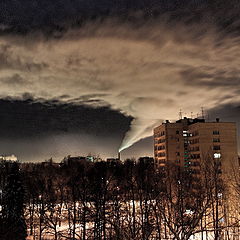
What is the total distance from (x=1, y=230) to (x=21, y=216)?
31.8 feet

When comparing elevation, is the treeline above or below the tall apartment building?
below

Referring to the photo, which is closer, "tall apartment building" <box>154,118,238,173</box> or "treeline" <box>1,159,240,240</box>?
"treeline" <box>1,159,240,240</box>

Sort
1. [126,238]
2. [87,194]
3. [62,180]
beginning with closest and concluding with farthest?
[126,238]
[87,194]
[62,180]

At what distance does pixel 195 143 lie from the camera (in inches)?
2640

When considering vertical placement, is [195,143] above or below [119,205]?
above

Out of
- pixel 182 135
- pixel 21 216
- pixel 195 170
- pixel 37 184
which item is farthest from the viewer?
pixel 182 135

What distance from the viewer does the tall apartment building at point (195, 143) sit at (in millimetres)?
63312

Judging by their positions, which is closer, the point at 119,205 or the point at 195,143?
the point at 119,205

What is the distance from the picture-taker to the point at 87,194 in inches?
1251

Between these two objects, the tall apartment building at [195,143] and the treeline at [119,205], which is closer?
the treeline at [119,205]

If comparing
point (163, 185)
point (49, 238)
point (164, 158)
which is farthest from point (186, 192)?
point (164, 158)

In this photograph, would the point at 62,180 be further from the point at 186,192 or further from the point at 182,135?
the point at 182,135

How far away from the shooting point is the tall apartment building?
63312 mm

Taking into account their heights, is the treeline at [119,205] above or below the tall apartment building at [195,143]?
below
